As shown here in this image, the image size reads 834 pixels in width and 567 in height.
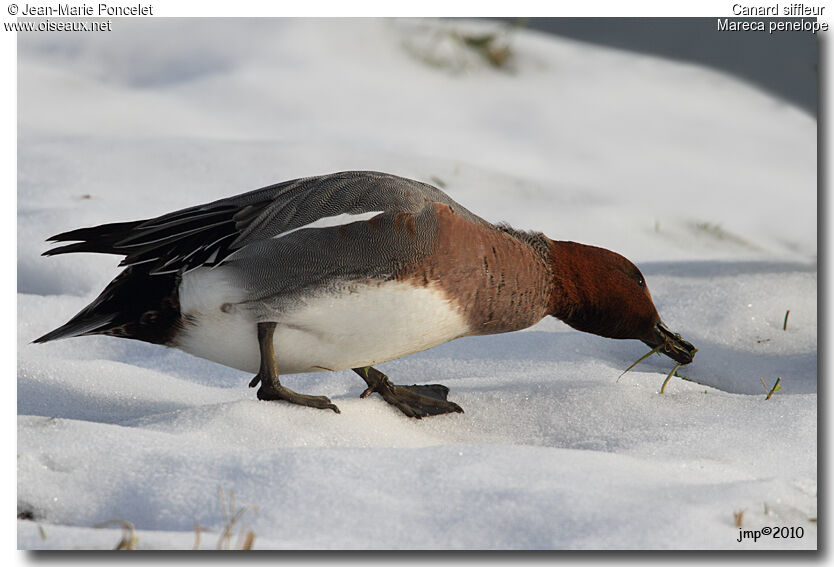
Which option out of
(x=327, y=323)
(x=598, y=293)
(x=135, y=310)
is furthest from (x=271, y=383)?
(x=598, y=293)

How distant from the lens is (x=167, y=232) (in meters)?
2.90

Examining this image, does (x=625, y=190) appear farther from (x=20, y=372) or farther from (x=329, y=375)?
(x=20, y=372)

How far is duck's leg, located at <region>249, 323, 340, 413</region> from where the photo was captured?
278cm

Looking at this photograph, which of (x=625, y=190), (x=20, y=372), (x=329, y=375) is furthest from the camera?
(x=625, y=190)

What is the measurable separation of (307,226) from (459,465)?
808 mm

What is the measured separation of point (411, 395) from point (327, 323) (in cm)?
49

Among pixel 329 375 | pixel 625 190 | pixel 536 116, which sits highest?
pixel 536 116

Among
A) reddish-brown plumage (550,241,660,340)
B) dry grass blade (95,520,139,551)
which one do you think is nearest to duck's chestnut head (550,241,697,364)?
reddish-brown plumage (550,241,660,340)

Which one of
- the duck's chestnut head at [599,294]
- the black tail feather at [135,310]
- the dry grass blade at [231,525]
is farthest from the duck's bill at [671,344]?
the dry grass blade at [231,525]

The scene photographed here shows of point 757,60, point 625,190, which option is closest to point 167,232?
point 757,60

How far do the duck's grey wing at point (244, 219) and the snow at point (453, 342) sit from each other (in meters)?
0.45

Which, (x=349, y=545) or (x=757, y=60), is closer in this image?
(x=349, y=545)

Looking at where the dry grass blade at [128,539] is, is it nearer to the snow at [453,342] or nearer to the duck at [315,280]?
the snow at [453,342]

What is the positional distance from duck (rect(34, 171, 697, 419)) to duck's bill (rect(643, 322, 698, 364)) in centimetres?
51
